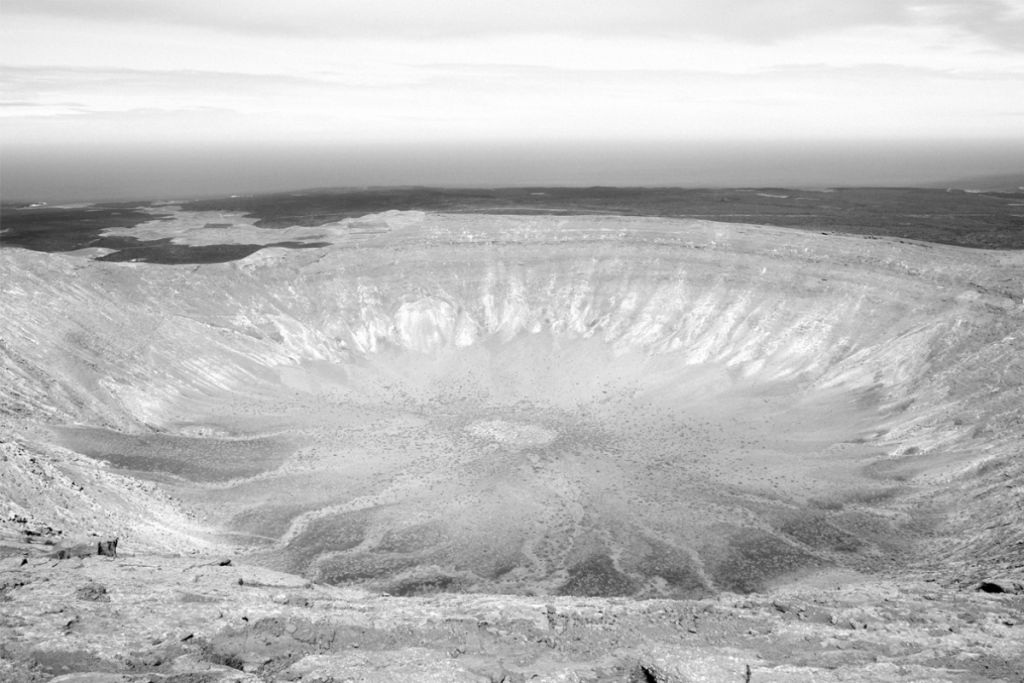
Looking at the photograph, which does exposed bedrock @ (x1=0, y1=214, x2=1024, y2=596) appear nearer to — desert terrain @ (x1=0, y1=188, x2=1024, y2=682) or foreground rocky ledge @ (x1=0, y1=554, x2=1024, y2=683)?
desert terrain @ (x1=0, y1=188, x2=1024, y2=682)

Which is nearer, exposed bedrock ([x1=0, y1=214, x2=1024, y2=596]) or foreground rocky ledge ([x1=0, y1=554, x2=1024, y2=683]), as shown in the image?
foreground rocky ledge ([x1=0, y1=554, x2=1024, y2=683])

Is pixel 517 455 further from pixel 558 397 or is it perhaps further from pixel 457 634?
pixel 457 634

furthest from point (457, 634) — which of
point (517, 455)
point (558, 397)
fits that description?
point (558, 397)

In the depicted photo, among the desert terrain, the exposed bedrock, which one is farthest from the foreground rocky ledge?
the exposed bedrock

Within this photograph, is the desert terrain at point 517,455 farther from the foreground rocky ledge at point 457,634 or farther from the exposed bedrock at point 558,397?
the exposed bedrock at point 558,397

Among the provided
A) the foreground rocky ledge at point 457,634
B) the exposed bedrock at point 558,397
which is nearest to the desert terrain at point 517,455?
the foreground rocky ledge at point 457,634

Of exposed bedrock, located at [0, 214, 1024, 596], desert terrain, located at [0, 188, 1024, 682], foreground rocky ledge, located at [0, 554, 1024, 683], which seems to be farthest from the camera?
exposed bedrock, located at [0, 214, 1024, 596]

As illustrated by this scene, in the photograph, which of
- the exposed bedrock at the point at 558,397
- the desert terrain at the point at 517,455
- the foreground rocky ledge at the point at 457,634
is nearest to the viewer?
the foreground rocky ledge at the point at 457,634

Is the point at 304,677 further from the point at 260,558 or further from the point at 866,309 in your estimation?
the point at 866,309
